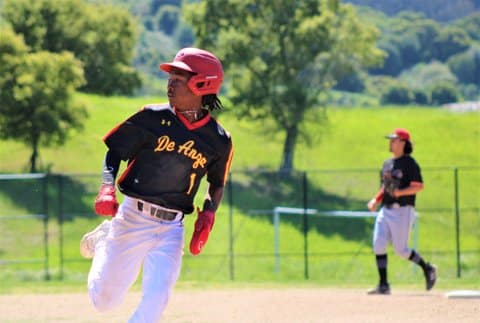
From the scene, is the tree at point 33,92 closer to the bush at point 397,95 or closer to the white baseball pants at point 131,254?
the white baseball pants at point 131,254

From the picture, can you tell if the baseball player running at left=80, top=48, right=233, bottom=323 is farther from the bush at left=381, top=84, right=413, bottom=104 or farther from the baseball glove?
the bush at left=381, top=84, right=413, bottom=104

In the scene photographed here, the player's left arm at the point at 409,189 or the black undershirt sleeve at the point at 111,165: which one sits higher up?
the black undershirt sleeve at the point at 111,165

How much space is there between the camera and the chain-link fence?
89.6ft

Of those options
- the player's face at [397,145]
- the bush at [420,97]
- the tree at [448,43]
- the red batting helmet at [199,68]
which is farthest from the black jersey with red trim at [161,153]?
the tree at [448,43]

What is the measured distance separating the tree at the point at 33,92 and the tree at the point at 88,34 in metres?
4.55

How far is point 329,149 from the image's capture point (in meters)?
53.7

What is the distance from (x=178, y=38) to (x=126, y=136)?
557 ft

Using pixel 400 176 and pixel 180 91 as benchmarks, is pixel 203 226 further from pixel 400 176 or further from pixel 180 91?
pixel 400 176

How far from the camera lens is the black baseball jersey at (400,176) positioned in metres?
13.5

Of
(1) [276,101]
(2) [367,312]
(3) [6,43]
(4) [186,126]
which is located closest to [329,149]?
(1) [276,101]

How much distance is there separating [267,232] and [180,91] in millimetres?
24300

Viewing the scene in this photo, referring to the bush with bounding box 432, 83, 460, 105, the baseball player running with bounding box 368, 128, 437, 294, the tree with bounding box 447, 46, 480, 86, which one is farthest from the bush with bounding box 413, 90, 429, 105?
the baseball player running with bounding box 368, 128, 437, 294

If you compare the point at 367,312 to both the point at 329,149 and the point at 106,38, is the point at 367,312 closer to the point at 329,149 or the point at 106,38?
the point at 106,38

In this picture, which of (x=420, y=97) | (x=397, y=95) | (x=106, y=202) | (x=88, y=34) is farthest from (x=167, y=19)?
(x=106, y=202)
